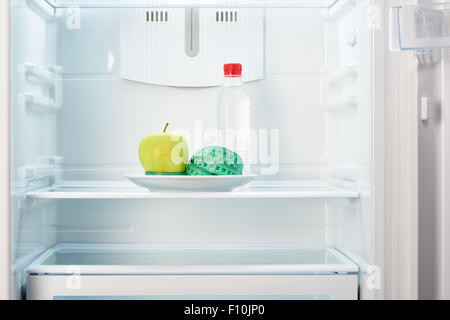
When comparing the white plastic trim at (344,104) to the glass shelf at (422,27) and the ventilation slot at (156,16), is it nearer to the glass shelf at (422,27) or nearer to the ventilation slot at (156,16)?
the glass shelf at (422,27)

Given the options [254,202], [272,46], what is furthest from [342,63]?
[254,202]

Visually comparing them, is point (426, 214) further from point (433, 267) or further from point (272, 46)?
point (272, 46)

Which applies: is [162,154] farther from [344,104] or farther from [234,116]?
[344,104]

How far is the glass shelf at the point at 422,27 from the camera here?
796 millimetres

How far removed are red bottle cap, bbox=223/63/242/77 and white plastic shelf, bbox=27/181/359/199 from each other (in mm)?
305

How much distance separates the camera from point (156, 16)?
4.01 ft

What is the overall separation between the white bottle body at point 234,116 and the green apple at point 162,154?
0.61 ft

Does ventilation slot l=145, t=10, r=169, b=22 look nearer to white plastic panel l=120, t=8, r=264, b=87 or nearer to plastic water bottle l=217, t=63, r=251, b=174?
white plastic panel l=120, t=8, r=264, b=87

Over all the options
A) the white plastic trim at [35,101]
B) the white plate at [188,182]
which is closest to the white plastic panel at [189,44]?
the white plastic trim at [35,101]

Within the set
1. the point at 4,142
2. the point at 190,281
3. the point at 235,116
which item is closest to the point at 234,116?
the point at 235,116

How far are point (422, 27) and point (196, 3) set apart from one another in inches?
24.8

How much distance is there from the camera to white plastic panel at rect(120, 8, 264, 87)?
1.22 m

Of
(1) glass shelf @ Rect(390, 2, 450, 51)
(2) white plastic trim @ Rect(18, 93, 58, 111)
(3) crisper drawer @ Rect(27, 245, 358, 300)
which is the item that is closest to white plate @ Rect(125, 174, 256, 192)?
(3) crisper drawer @ Rect(27, 245, 358, 300)
